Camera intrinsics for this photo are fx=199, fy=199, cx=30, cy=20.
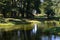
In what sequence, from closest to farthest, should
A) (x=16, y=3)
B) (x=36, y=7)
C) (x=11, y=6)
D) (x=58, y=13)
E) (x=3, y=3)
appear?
(x=3, y=3) → (x=11, y=6) → (x=16, y=3) → (x=36, y=7) → (x=58, y=13)

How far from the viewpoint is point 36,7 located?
91438 millimetres

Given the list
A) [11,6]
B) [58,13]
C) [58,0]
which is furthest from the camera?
[58,0]

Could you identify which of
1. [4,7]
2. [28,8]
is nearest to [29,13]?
[28,8]

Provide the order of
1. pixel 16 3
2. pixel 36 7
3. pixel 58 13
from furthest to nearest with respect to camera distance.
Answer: pixel 58 13 < pixel 36 7 < pixel 16 3

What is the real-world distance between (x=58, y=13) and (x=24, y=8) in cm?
4301

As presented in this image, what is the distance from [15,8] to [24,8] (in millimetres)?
11714

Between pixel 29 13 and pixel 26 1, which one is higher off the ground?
pixel 26 1

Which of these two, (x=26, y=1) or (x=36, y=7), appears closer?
(x=26, y=1)

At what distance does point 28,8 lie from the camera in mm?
89188

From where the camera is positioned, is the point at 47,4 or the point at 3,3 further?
the point at 47,4

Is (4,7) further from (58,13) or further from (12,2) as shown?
(58,13)

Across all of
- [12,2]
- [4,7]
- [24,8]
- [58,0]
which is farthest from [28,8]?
[58,0]

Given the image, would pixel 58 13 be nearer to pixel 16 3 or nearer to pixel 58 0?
pixel 58 0

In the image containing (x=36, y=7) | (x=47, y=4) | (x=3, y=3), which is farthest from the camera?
(x=47, y=4)
